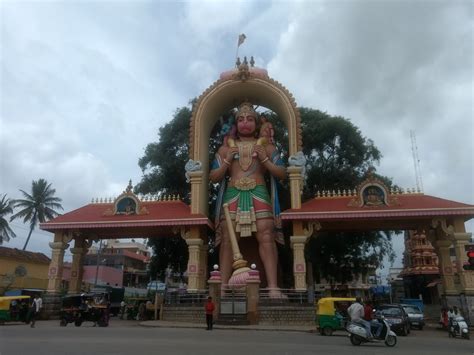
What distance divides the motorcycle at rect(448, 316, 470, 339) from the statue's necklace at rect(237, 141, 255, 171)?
9893 mm

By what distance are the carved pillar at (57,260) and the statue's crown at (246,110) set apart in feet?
32.1

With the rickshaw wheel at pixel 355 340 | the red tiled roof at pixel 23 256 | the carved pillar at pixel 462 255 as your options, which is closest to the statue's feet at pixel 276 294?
the rickshaw wheel at pixel 355 340

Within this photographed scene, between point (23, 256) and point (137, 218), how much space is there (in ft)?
60.0

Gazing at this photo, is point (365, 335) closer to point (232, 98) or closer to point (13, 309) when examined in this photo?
point (232, 98)

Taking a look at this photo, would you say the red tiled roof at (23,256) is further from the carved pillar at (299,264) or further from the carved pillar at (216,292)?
the carved pillar at (299,264)

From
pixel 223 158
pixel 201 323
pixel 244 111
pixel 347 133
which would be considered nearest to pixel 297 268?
pixel 201 323

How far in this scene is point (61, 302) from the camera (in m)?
19.1

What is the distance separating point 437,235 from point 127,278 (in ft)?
145

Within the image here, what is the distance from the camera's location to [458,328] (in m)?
13.8

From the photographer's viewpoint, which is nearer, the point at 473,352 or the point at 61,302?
the point at 473,352

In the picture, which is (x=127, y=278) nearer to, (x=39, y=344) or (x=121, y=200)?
(x=121, y=200)

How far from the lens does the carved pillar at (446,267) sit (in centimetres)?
1779

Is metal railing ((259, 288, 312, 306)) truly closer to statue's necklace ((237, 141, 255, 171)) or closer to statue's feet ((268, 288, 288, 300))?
statue's feet ((268, 288, 288, 300))

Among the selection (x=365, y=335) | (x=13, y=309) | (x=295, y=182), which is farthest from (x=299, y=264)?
(x=13, y=309)
